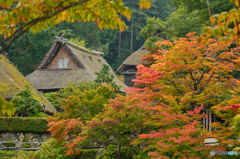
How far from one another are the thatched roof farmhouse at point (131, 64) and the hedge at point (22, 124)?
12852 mm

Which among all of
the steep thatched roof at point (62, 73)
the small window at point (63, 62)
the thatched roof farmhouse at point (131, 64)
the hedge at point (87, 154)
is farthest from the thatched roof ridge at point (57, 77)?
the hedge at point (87, 154)

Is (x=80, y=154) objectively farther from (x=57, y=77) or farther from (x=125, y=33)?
(x=125, y=33)

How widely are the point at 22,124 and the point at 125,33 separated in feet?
110

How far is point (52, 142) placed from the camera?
11.8 m

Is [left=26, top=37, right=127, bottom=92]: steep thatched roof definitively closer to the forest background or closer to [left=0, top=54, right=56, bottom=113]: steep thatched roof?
the forest background

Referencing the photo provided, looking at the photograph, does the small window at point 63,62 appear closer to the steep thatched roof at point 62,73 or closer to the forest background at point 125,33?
the steep thatched roof at point 62,73

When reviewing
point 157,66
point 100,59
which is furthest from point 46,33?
point 157,66

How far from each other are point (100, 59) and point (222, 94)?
2111 cm

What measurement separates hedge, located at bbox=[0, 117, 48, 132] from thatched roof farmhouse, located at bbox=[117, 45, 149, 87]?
1285cm

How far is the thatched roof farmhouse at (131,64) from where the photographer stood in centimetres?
2456

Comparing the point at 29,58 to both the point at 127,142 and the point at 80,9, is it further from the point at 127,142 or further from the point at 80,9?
the point at 80,9

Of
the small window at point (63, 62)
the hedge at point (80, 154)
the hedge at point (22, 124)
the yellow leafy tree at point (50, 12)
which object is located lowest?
the hedge at point (80, 154)

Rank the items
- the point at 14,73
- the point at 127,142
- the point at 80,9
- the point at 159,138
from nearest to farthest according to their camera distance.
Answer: the point at 80,9
the point at 159,138
the point at 127,142
the point at 14,73

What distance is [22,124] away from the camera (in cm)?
1327
